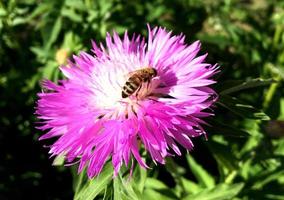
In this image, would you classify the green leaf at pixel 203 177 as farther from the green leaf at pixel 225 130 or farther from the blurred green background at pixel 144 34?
the green leaf at pixel 225 130

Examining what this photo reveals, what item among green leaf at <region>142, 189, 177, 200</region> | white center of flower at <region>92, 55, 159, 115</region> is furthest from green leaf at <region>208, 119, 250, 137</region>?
green leaf at <region>142, 189, 177, 200</region>

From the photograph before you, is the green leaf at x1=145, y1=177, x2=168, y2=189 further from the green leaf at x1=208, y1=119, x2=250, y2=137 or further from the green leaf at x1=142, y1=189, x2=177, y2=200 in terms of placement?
A: the green leaf at x1=208, y1=119, x2=250, y2=137

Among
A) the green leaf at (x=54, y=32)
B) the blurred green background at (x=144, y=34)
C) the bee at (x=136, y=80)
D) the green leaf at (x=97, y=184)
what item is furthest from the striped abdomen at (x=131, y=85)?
the green leaf at (x=54, y=32)

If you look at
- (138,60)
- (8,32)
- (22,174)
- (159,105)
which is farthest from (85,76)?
(22,174)

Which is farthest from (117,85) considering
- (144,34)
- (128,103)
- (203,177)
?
(144,34)

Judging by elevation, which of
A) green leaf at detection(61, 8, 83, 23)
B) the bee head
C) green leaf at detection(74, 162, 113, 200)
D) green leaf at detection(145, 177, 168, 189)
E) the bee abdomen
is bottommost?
green leaf at detection(145, 177, 168, 189)
